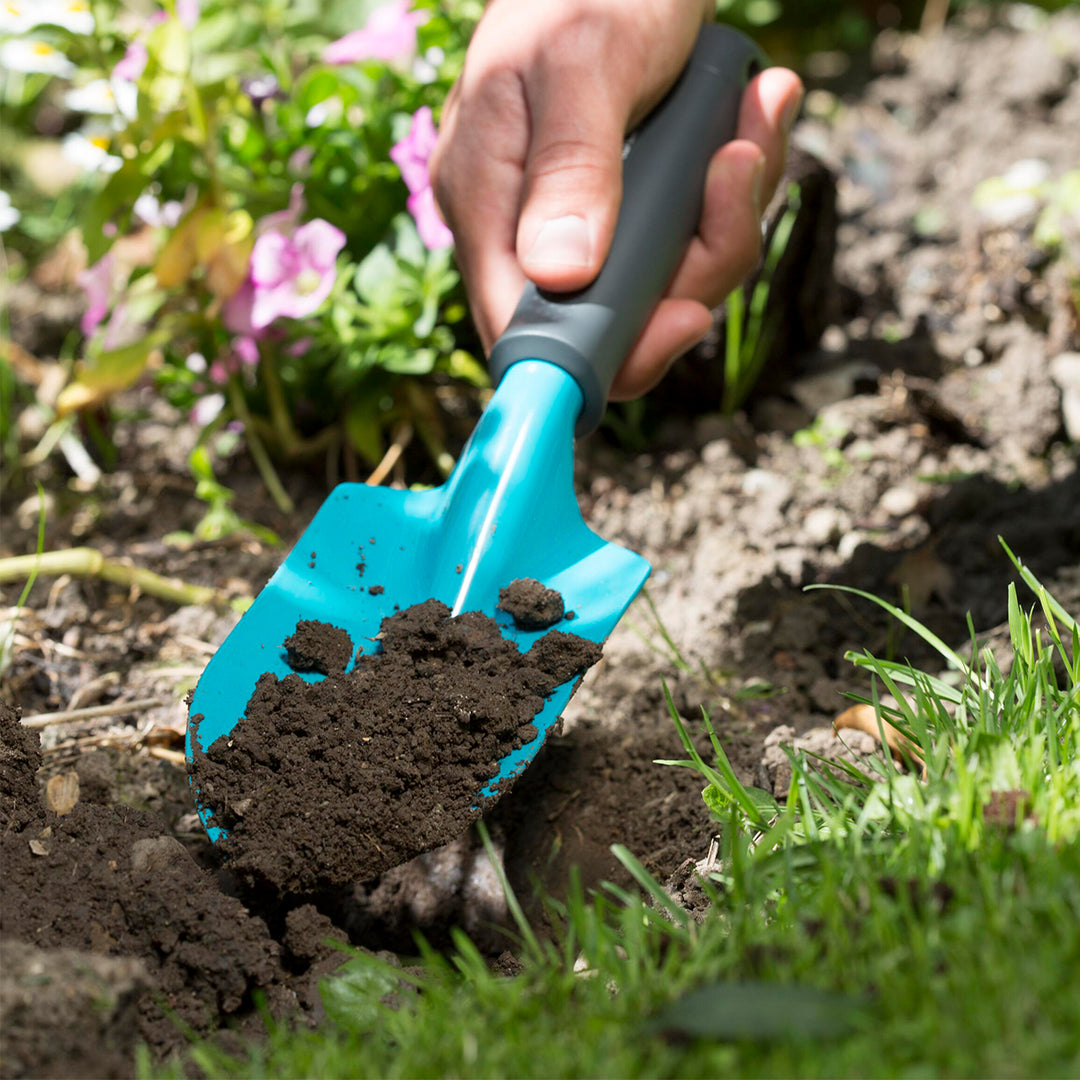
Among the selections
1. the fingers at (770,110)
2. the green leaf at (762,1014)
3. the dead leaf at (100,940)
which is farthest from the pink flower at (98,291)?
the green leaf at (762,1014)

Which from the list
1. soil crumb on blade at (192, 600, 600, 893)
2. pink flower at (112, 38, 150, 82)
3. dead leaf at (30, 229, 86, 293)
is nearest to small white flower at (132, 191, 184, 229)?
pink flower at (112, 38, 150, 82)

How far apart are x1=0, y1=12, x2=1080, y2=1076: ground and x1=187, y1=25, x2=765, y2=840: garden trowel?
200 millimetres

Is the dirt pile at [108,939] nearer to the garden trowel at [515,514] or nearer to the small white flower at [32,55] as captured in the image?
the garden trowel at [515,514]

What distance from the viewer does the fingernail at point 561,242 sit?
64.2 inches

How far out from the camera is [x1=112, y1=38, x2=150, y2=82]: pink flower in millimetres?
2068

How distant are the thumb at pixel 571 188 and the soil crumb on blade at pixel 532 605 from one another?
491mm

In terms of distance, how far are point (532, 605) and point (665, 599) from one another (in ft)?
1.52

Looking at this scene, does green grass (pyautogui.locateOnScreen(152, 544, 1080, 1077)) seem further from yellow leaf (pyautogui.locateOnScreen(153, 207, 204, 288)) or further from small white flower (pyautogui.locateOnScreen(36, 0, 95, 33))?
small white flower (pyautogui.locateOnScreen(36, 0, 95, 33))

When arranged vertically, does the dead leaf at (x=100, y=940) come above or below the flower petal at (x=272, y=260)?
below

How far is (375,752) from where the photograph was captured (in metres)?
1.35

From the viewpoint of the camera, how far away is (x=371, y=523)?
1.70 m

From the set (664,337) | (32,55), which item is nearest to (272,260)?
(32,55)

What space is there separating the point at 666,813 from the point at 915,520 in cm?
91

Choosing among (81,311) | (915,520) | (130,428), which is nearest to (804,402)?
(915,520)
